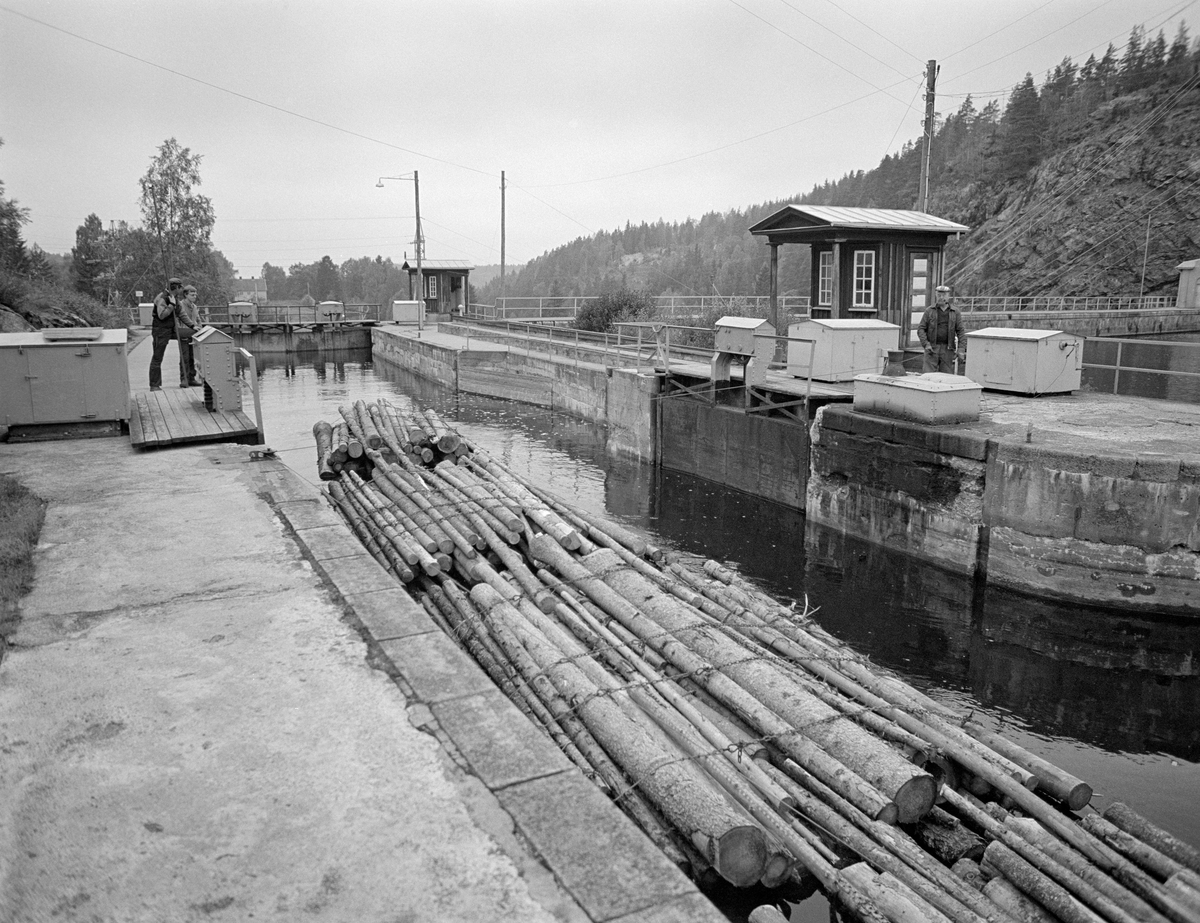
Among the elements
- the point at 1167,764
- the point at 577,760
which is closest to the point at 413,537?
the point at 577,760

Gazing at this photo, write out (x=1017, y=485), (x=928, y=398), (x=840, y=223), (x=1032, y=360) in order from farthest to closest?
(x=840, y=223) < (x=1032, y=360) < (x=928, y=398) < (x=1017, y=485)

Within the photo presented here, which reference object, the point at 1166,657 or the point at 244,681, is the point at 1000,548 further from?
the point at 244,681

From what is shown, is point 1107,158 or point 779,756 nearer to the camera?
point 779,756

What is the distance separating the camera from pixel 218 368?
13891 millimetres

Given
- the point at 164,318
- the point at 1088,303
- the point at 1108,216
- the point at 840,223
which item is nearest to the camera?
the point at 164,318

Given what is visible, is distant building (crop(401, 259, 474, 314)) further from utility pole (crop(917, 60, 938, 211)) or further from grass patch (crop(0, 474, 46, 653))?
grass patch (crop(0, 474, 46, 653))

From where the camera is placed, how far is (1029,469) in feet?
35.0

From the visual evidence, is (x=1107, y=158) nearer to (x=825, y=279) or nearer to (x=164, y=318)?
(x=825, y=279)

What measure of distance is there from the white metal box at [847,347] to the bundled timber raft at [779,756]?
837cm

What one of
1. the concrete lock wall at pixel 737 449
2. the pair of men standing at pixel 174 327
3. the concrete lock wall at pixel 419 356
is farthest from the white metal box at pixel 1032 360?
the concrete lock wall at pixel 419 356

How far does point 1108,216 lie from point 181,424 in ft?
241

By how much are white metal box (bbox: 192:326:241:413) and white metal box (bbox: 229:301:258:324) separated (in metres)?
36.7

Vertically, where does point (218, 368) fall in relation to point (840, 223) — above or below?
below

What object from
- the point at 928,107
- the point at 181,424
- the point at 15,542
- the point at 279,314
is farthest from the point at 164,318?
the point at 279,314
